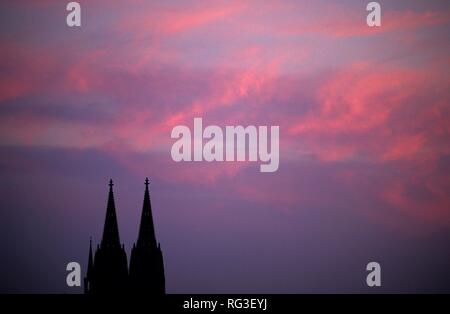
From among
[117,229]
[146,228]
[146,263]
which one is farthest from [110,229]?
[146,263]

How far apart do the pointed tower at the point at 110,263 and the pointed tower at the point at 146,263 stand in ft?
2.73

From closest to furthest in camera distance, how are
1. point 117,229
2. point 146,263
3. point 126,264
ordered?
point 146,263
point 126,264
point 117,229

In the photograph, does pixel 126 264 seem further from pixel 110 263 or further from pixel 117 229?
pixel 117 229

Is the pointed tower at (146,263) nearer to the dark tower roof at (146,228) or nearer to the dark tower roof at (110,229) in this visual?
the dark tower roof at (146,228)

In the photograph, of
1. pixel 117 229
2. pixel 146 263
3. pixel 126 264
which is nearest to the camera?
pixel 146 263

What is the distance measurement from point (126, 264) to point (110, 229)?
10.0 feet

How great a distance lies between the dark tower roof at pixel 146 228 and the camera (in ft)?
314

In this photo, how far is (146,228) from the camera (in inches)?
3792

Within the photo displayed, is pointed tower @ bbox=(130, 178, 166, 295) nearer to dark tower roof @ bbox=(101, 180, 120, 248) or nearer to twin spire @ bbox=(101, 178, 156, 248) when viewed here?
twin spire @ bbox=(101, 178, 156, 248)

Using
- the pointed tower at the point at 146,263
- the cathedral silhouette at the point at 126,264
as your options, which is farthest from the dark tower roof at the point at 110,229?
the pointed tower at the point at 146,263

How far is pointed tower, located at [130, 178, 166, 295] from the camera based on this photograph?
94.2 m
